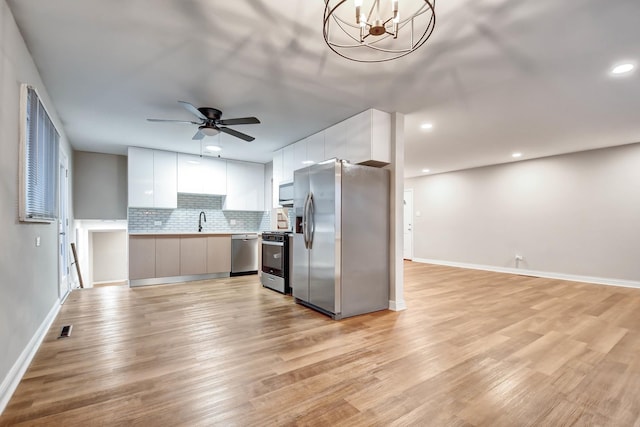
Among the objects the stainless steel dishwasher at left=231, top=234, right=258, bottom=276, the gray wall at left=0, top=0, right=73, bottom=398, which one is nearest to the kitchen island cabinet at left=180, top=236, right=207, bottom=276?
the stainless steel dishwasher at left=231, top=234, right=258, bottom=276

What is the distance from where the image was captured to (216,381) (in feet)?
6.68

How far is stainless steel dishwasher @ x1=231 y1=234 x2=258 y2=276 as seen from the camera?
6.07 metres

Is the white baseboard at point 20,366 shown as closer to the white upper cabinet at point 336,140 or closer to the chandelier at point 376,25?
the chandelier at point 376,25

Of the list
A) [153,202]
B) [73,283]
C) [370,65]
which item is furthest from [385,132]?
[73,283]

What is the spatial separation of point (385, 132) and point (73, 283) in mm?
5768

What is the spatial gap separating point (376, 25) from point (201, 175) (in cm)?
528

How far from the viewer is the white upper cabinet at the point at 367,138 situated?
3.68m

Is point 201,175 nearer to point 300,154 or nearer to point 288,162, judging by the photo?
point 288,162

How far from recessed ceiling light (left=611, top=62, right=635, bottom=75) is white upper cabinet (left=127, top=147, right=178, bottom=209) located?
638 cm

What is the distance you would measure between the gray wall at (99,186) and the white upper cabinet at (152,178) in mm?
877

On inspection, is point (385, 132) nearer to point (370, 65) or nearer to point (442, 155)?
point (370, 65)

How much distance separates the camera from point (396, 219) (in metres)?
3.77

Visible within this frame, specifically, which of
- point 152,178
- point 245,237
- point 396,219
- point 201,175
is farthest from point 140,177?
point 396,219

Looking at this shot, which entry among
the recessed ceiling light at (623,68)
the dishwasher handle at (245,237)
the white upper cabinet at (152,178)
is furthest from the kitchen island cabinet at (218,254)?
the recessed ceiling light at (623,68)
